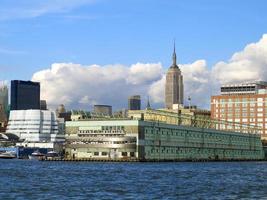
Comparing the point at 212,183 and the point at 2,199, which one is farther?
the point at 212,183

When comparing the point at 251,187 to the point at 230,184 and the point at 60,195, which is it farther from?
the point at 60,195

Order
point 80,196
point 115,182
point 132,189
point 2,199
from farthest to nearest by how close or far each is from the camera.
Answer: point 115,182
point 132,189
point 80,196
point 2,199

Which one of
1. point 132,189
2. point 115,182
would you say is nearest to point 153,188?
point 132,189

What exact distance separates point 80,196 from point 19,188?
1484cm

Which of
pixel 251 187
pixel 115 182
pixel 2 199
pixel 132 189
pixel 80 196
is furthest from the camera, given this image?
pixel 115 182

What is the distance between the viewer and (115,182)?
356 feet

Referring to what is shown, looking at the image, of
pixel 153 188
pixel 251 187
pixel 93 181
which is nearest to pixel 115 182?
pixel 93 181

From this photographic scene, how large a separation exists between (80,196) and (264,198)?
73.8 ft

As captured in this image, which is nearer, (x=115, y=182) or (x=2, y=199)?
(x=2, y=199)

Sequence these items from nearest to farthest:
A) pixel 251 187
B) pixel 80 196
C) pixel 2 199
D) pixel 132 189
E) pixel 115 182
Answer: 1. pixel 2 199
2. pixel 80 196
3. pixel 132 189
4. pixel 251 187
5. pixel 115 182

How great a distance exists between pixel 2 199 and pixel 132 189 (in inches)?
861

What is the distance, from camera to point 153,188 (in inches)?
3792

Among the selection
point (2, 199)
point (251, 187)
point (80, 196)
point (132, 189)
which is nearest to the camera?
point (2, 199)

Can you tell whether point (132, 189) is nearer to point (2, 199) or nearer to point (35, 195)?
point (35, 195)
